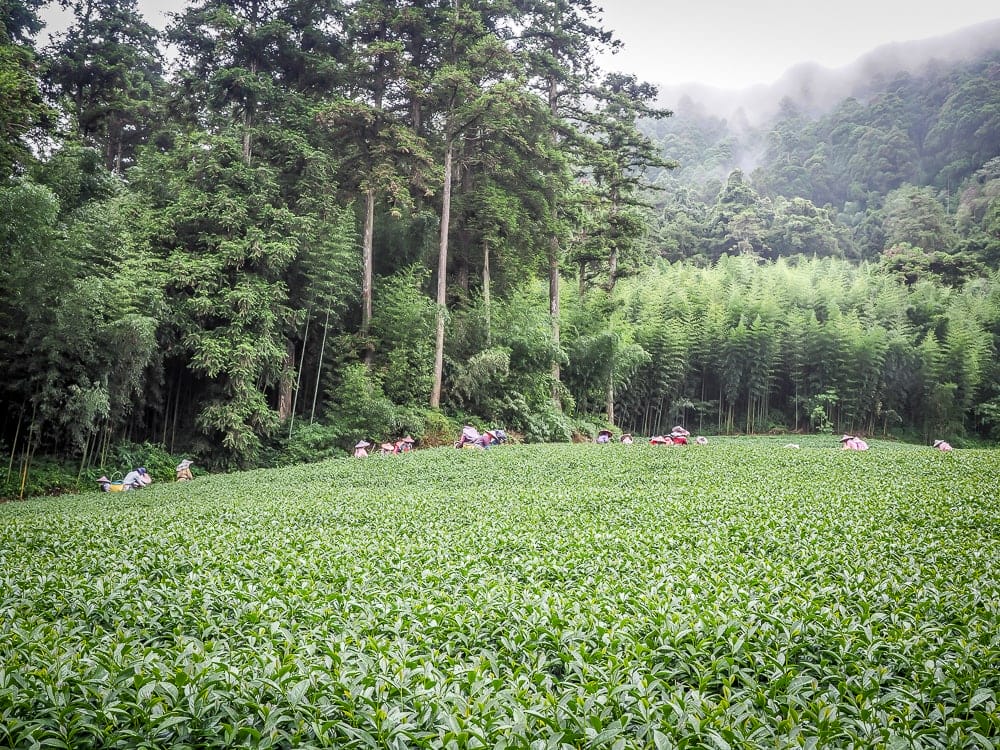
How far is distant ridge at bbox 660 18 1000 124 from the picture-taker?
77750 millimetres

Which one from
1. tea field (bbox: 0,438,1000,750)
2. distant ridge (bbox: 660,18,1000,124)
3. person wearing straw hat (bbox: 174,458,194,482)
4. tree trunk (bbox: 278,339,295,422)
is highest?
distant ridge (bbox: 660,18,1000,124)

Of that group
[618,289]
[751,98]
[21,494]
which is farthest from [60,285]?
[751,98]

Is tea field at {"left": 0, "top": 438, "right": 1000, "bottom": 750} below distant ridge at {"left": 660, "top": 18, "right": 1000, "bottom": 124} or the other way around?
below

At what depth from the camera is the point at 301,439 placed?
14.6m

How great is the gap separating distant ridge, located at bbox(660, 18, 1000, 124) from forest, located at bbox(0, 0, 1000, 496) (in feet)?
237

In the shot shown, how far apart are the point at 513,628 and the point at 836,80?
115m

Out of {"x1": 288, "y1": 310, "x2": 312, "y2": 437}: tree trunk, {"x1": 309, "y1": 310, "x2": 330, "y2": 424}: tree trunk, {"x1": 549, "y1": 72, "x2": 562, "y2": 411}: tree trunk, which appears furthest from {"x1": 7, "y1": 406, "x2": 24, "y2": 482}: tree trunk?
{"x1": 549, "y1": 72, "x2": 562, "y2": 411}: tree trunk

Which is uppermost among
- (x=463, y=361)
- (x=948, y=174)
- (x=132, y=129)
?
(x=948, y=174)

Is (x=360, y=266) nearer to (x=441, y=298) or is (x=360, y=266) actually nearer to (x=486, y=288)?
(x=441, y=298)

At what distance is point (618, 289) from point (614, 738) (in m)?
27.5

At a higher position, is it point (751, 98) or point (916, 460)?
point (751, 98)

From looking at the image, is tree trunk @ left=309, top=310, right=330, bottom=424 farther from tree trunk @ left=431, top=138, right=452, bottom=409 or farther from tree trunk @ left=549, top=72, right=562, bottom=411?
tree trunk @ left=549, top=72, right=562, bottom=411

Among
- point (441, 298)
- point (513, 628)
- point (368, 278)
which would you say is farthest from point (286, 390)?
point (513, 628)

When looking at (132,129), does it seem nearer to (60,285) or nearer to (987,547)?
(60,285)
